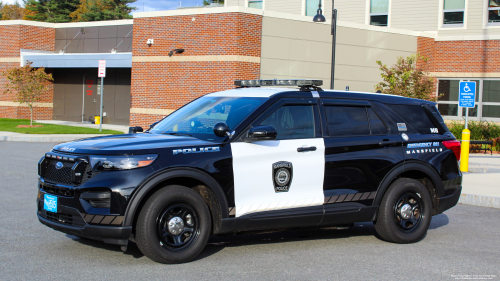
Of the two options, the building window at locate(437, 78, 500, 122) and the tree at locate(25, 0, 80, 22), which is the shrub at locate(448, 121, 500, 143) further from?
the tree at locate(25, 0, 80, 22)

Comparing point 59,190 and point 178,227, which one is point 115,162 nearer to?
point 59,190

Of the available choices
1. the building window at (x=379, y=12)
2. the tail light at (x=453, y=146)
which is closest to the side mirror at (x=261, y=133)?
the tail light at (x=453, y=146)

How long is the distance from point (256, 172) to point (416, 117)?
265 centimetres

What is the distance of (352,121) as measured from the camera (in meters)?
6.54

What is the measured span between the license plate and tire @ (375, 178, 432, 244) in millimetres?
3793

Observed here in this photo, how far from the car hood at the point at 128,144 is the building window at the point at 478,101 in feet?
78.8

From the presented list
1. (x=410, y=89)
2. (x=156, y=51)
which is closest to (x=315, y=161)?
(x=410, y=89)

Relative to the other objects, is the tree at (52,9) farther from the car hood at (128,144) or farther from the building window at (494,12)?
the car hood at (128,144)

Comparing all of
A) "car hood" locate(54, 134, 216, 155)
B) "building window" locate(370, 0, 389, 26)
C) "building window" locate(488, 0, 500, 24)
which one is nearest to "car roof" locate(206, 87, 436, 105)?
"car hood" locate(54, 134, 216, 155)

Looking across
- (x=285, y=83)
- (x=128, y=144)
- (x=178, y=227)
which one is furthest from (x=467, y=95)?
(x=128, y=144)

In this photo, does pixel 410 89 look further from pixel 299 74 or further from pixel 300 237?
pixel 300 237

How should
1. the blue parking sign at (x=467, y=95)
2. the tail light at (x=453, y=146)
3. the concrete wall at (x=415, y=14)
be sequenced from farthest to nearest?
the concrete wall at (x=415, y=14), the blue parking sign at (x=467, y=95), the tail light at (x=453, y=146)

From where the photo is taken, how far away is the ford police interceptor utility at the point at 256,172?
511 centimetres

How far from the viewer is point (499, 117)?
27.0m
